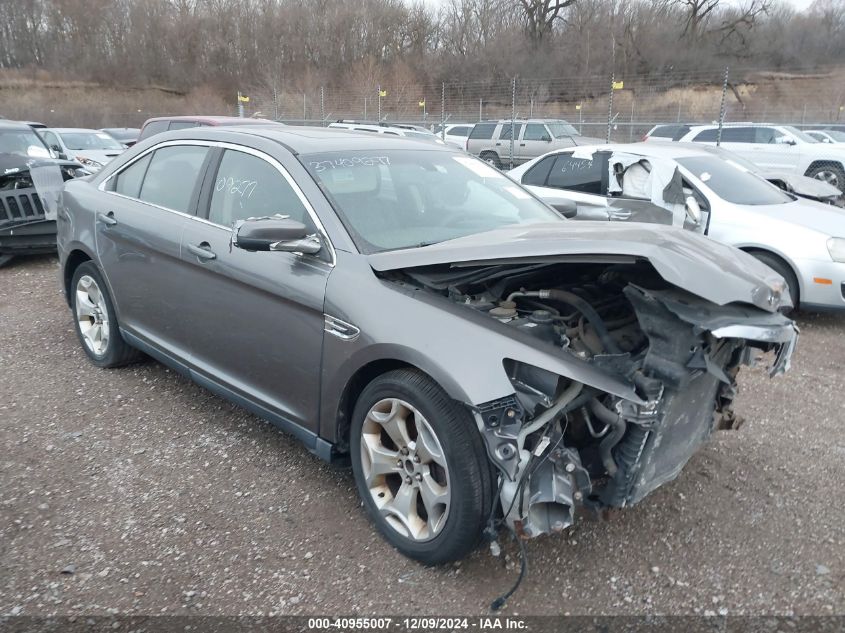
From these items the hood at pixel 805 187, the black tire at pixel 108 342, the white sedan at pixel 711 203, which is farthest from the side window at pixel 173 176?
the hood at pixel 805 187

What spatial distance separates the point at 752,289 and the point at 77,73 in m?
56.2

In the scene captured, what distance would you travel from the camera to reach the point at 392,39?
45.2 m

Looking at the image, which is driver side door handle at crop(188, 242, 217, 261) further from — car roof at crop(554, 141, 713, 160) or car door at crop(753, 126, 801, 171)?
car door at crop(753, 126, 801, 171)

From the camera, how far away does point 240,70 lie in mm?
49406

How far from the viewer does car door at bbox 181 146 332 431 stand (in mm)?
3080

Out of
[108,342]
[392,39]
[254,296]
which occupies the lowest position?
[108,342]

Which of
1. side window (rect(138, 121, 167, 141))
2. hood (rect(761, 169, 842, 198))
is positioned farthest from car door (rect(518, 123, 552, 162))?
hood (rect(761, 169, 842, 198))

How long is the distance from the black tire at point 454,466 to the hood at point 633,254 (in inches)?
20.3

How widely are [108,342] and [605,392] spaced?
3.61 m

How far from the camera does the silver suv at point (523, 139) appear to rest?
20250mm

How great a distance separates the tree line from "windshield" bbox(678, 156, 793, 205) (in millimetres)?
35155

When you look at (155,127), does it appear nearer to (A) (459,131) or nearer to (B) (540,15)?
(A) (459,131)

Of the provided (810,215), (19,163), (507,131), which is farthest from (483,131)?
(810,215)

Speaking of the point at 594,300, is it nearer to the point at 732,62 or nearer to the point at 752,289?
the point at 752,289
